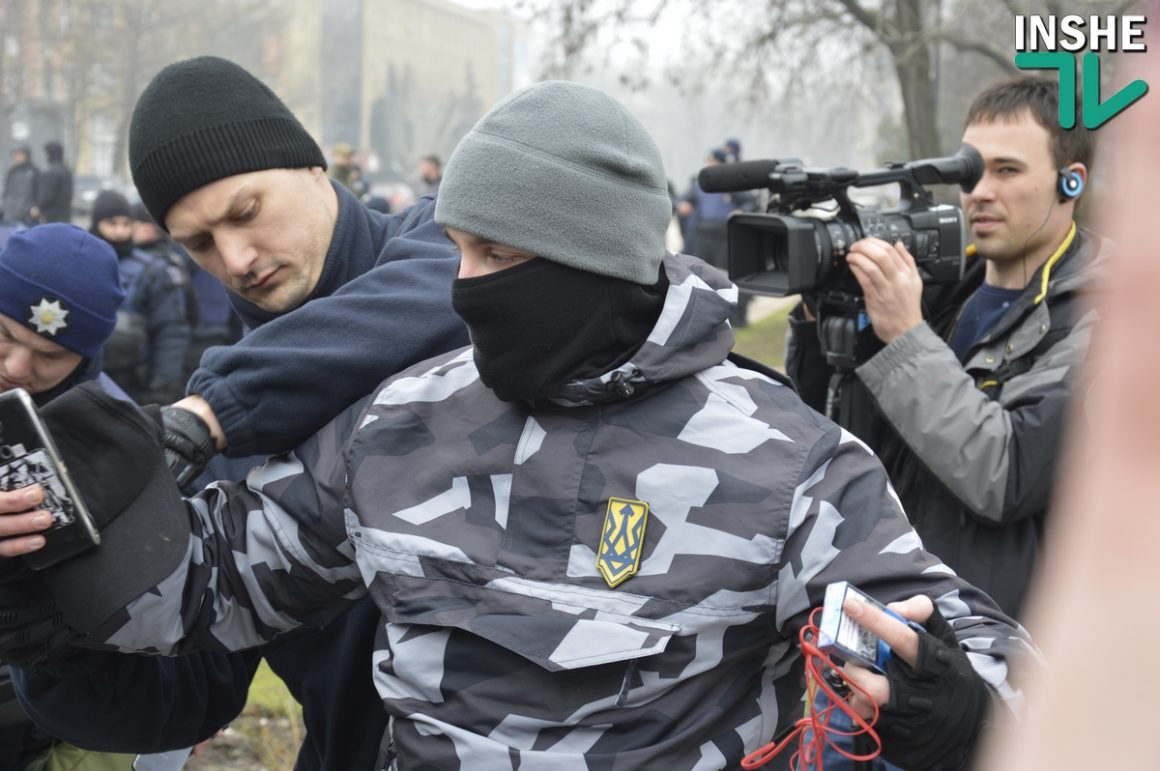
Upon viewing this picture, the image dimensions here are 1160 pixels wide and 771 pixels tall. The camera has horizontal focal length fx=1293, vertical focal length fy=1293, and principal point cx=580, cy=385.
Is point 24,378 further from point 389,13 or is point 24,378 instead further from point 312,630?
point 389,13

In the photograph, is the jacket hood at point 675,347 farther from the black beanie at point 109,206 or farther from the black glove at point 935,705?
the black beanie at point 109,206

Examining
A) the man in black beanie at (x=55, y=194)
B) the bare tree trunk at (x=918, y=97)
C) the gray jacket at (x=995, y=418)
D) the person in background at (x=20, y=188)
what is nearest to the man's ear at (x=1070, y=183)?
the gray jacket at (x=995, y=418)

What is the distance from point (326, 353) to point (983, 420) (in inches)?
62.4

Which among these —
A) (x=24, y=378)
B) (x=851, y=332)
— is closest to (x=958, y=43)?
(x=851, y=332)

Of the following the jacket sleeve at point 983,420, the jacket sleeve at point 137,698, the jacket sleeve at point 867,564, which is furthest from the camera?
the jacket sleeve at point 983,420

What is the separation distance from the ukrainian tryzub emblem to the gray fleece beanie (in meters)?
1.41

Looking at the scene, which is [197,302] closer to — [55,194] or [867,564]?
[867,564]

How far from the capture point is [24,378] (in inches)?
120

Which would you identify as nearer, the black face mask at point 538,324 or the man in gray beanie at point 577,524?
the man in gray beanie at point 577,524

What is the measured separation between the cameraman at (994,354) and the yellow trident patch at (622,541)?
135cm

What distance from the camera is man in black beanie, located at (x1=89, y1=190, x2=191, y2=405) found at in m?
7.07

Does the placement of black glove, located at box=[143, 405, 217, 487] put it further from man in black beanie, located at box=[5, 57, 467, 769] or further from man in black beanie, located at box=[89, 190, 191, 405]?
man in black beanie, located at box=[89, 190, 191, 405]

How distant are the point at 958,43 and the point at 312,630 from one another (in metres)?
12.1

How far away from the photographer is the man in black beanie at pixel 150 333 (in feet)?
23.2
